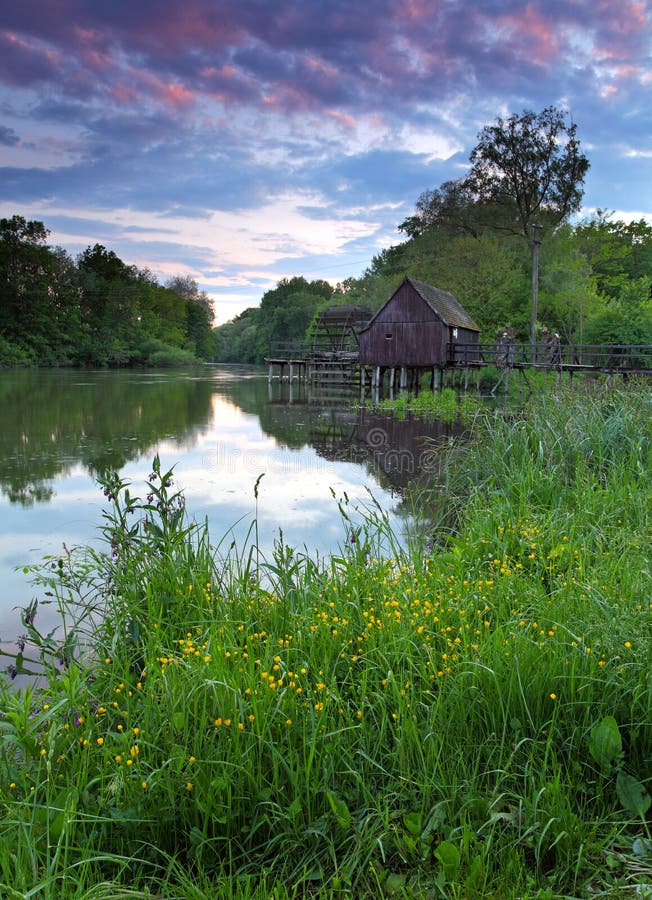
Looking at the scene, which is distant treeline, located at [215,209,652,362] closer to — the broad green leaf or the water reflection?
the water reflection

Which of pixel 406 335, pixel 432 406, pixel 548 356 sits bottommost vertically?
pixel 432 406

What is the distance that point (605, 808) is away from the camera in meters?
2.56

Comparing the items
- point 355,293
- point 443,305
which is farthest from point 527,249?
point 355,293

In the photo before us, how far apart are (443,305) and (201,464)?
23044mm

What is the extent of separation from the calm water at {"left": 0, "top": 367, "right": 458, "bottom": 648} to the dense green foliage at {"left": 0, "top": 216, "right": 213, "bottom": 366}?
41.5 meters

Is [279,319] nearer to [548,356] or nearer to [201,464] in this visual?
[548,356]

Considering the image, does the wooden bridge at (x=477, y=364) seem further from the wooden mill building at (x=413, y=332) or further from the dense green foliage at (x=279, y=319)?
the dense green foliage at (x=279, y=319)

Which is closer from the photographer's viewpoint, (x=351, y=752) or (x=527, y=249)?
(x=351, y=752)

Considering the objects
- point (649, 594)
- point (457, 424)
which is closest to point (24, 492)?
point (649, 594)

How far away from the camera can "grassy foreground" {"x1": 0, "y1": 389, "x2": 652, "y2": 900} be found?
2320mm

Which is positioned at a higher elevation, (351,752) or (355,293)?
(355,293)

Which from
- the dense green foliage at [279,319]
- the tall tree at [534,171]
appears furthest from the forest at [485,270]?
the dense green foliage at [279,319]

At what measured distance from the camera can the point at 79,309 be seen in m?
73.4

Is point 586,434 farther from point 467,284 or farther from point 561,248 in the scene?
point 561,248
